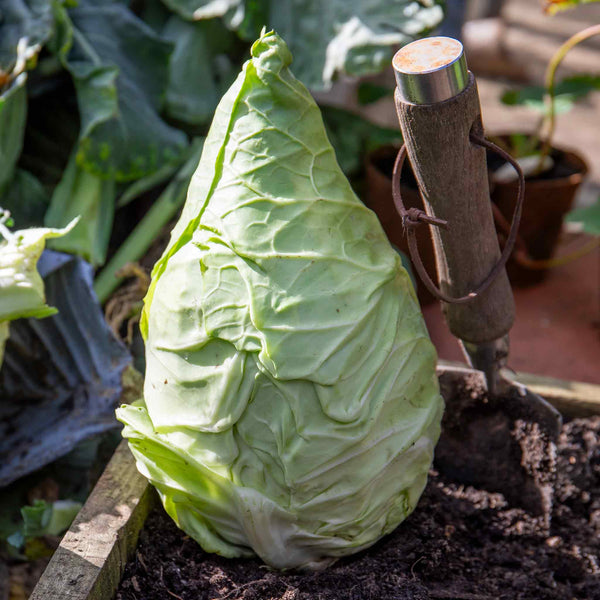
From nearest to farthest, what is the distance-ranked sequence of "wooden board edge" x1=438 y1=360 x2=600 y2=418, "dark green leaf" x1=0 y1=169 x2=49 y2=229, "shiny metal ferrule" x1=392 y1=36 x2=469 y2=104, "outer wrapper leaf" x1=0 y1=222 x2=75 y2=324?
"shiny metal ferrule" x1=392 y1=36 x2=469 y2=104, "outer wrapper leaf" x1=0 y1=222 x2=75 y2=324, "wooden board edge" x1=438 y1=360 x2=600 y2=418, "dark green leaf" x1=0 y1=169 x2=49 y2=229

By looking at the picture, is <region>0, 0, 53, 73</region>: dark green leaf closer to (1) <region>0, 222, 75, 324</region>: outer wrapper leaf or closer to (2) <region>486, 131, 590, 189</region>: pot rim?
(1) <region>0, 222, 75, 324</region>: outer wrapper leaf

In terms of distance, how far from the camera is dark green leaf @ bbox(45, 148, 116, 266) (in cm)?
211

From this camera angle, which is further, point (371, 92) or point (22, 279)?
point (371, 92)

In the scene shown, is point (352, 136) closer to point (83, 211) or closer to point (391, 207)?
point (391, 207)

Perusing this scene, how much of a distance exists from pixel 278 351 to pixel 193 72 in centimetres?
171

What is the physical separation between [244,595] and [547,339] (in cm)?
158

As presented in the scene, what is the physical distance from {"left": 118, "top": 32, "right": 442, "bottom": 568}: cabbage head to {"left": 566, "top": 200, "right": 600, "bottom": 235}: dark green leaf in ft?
4.08

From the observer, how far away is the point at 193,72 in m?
2.54

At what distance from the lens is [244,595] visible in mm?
1176

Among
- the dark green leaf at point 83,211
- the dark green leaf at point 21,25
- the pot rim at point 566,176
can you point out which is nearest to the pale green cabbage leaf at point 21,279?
the dark green leaf at point 83,211

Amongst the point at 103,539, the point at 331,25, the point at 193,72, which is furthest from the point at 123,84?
the point at 103,539

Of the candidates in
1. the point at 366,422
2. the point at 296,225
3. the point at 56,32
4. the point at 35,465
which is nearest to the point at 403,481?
the point at 366,422

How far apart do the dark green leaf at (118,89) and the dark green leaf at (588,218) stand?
1274mm

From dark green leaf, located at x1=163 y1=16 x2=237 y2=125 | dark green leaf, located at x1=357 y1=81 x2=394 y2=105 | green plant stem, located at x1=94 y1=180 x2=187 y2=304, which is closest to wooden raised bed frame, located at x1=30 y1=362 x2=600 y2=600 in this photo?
green plant stem, located at x1=94 y1=180 x2=187 y2=304
